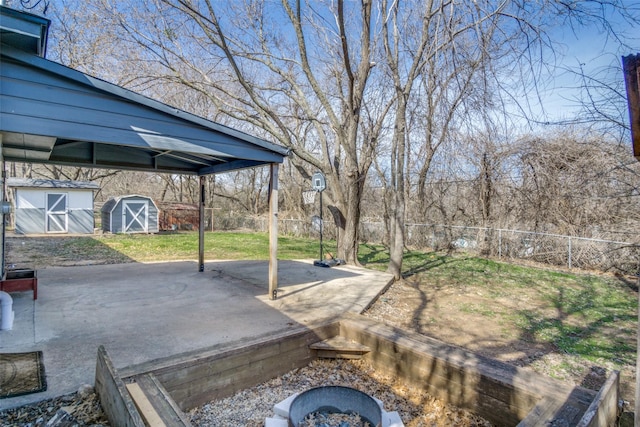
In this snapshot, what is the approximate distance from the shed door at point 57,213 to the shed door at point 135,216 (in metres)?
2.06

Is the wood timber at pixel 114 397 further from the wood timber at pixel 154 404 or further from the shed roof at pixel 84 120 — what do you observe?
the shed roof at pixel 84 120

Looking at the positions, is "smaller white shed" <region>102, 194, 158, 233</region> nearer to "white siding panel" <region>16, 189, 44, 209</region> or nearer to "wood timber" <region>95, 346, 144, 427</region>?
"white siding panel" <region>16, 189, 44, 209</region>

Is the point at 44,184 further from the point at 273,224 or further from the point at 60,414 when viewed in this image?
the point at 60,414

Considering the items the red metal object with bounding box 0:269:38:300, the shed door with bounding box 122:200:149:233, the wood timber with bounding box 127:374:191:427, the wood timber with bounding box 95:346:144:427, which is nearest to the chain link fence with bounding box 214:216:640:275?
the wood timber with bounding box 127:374:191:427

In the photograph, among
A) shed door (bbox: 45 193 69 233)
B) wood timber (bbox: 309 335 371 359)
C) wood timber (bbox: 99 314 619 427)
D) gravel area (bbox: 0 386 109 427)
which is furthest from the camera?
shed door (bbox: 45 193 69 233)

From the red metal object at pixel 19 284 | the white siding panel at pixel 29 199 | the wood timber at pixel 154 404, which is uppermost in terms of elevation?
the white siding panel at pixel 29 199

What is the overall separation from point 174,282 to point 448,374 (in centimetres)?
438

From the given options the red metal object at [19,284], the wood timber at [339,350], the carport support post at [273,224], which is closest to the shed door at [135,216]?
the red metal object at [19,284]

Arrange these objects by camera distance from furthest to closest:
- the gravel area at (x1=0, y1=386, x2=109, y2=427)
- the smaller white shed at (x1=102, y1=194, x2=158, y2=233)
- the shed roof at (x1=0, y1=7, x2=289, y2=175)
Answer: the smaller white shed at (x1=102, y1=194, x2=158, y2=233) → the shed roof at (x1=0, y1=7, x2=289, y2=175) → the gravel area at (x1=0, y1=386, x2=109, y2=427)

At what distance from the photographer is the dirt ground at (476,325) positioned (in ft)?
10.3

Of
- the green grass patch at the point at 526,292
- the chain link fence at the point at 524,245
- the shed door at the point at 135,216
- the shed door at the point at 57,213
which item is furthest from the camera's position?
the shed door at the point at 135,216

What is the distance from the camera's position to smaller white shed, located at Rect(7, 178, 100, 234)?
1303 cm

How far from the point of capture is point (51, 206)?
537 inches

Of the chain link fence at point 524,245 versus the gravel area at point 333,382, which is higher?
the chain link fence at point 524,245
